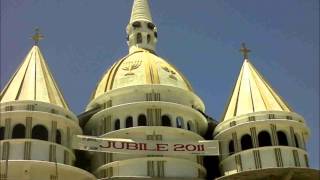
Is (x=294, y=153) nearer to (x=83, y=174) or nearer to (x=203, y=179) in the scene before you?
(x=203, y=179)

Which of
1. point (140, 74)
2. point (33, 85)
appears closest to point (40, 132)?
point (33, 85)

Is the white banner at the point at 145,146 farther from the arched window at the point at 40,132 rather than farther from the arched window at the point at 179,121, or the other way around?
the arched window at the point at 179,121

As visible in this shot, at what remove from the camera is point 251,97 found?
42844mm

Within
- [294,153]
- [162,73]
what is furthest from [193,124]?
[294,153]

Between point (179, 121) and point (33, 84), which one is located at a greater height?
point (33, 84)

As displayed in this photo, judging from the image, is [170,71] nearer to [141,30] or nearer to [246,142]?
[246,142]

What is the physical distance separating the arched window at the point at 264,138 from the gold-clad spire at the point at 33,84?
12.6 m

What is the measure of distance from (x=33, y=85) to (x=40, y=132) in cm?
351

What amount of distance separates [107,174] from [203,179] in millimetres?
6173

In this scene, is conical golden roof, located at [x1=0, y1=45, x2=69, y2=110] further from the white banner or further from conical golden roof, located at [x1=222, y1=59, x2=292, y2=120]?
conical golden roof, located at [x1=222, y1=59, x2=292, y2=120]

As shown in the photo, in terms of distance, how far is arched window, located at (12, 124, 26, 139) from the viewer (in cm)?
3743

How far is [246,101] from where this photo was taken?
140 ft

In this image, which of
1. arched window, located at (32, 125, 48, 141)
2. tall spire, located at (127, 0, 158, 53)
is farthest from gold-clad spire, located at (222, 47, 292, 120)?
arched window, located at (32, 125, 48, 141)

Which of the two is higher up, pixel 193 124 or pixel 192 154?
pixel 193 124
